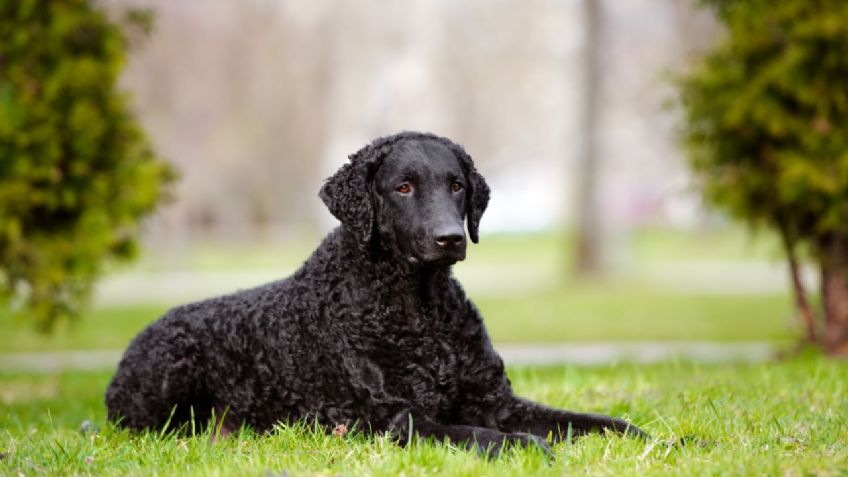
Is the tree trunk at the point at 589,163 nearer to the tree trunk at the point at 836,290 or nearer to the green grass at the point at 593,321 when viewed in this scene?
the green grass at the point at 593,321

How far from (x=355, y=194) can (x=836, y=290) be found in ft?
20.7

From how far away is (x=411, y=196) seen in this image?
441cm

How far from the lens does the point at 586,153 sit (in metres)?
21.0

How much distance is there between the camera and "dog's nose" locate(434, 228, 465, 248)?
415 cm

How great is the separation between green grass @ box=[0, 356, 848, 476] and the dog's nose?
0.87 meters

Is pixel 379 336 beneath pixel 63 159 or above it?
beneath

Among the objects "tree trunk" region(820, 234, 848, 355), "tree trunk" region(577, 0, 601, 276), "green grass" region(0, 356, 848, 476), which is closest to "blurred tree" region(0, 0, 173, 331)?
"green grass" region(0, 356, 848, 476)

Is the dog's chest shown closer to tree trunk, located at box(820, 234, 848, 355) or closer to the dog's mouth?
the dog's mouth

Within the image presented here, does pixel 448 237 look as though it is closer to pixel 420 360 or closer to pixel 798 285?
pixel 420 360

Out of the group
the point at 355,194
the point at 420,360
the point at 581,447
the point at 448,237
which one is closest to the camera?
the point at 581,447

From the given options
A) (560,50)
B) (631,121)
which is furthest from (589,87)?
(631,121)

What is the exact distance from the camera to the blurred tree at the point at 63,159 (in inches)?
340

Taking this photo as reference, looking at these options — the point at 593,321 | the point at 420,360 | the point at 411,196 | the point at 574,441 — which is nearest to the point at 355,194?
the point at 411,196

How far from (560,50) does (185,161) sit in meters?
12.2
